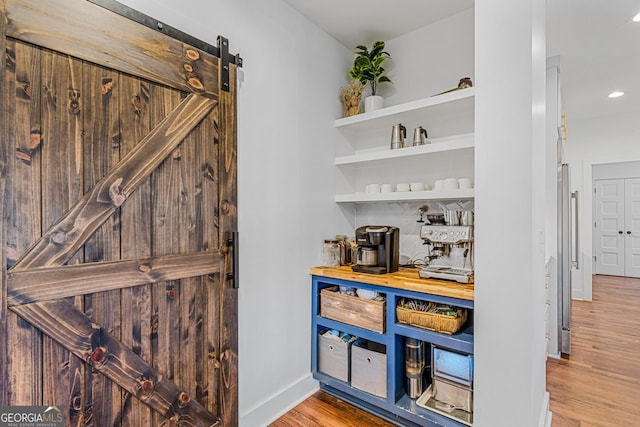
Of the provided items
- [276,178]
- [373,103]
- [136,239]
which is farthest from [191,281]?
[373,103]

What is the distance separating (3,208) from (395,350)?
1936mm

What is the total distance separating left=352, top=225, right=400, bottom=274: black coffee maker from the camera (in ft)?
7.00

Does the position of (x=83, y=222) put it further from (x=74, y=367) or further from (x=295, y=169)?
(x=295, y=169)

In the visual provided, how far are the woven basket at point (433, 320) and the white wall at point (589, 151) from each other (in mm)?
4241

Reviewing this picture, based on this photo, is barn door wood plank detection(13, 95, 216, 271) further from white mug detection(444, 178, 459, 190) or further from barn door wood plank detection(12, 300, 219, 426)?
white mug detection(444, 178, 459, 190)

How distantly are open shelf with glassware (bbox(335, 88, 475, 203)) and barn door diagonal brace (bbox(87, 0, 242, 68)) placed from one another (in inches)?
40.9

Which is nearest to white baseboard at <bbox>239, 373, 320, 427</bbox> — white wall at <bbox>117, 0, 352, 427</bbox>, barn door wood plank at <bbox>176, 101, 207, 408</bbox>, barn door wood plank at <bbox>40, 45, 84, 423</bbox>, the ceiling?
white wall at <bbox>117, 0, 352, 427</bbox>

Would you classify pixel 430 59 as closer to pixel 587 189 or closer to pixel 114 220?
pixel 114 220

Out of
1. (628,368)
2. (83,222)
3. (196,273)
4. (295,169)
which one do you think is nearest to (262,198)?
(295,169)

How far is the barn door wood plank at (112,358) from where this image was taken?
45.4 inches

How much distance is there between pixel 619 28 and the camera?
2.49m

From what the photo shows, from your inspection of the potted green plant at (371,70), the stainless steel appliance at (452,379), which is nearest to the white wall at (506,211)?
the stainless steel appliance at (452,379)

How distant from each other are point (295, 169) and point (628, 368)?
3.13 metres

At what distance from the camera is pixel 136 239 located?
1.38 m
